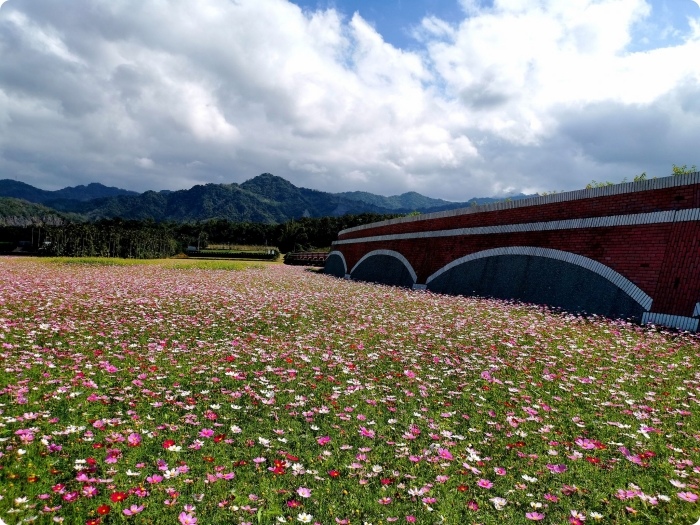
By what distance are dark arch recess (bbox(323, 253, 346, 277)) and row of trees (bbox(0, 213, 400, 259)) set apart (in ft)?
118

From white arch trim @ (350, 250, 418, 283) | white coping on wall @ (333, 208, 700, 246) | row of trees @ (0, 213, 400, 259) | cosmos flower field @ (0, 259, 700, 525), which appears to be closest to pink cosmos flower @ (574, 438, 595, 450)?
cosmos flower field @ (0, 259, 700, 525)

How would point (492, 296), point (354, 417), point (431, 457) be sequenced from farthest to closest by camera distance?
point (492, 296) → point (354, 417) → point (431, 457)

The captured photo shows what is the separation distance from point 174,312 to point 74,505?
10.5 meters

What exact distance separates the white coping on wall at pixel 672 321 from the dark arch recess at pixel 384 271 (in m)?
16.1

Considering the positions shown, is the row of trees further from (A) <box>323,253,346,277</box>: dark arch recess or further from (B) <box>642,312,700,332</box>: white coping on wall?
(B) <box>642,312,700,332</box>: white coping on wall

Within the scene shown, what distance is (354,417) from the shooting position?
6.02 meters

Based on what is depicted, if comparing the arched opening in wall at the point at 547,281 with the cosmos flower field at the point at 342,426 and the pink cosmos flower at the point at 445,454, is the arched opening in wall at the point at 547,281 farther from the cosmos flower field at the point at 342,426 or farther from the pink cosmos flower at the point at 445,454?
the pink cosmos flower at the point at 445,454

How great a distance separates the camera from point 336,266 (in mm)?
48469

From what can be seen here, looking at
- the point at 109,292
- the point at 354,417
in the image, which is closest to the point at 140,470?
the point at 354,417

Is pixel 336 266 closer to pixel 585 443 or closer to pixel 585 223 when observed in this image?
pixel 585 223

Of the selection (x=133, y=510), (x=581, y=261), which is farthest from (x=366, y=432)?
(x=581, y=261)

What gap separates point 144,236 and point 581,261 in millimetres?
73464

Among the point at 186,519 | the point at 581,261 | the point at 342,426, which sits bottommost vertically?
the point at 186,519

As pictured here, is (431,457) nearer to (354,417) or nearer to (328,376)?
(354,417)
